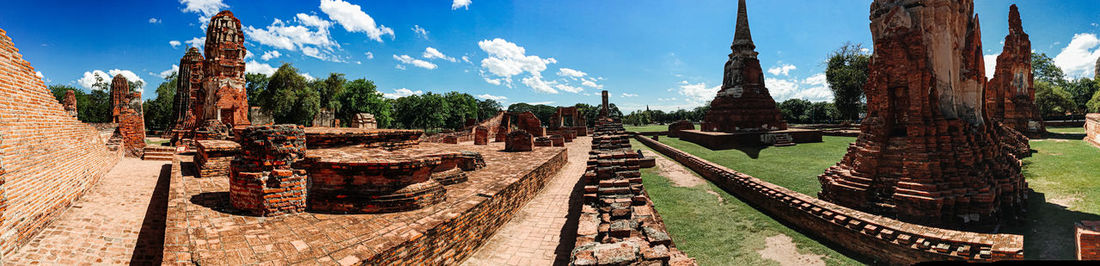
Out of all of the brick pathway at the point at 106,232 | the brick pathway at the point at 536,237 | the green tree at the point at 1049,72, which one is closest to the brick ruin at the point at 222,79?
the brick pathway at the point at 106,232

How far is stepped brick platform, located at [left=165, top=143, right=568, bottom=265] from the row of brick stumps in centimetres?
150

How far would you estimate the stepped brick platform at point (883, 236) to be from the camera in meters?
4.31

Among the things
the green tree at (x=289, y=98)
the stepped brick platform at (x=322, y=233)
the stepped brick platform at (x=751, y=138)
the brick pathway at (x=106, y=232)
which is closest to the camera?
→ the stepped brick platform at (x=322, y=233)

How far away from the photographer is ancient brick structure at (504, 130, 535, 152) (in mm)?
15477

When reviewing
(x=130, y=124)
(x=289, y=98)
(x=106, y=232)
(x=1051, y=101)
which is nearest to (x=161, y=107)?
(x=289, y=98)

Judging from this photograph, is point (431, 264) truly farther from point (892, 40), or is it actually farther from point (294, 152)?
point (892, 40)

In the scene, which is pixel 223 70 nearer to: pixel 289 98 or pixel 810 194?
pixel 810 194

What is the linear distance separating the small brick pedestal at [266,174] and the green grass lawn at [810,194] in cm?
519

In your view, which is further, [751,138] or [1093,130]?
[751,138]

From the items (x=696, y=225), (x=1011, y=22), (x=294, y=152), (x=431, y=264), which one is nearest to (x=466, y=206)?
(x=431, y=264)

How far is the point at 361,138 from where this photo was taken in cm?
637

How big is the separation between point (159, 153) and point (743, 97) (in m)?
23.3

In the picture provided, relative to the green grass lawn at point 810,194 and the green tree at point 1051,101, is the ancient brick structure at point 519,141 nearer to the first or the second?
the green grass lawn at point 810,194

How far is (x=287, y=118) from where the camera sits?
→ 31797 mm
